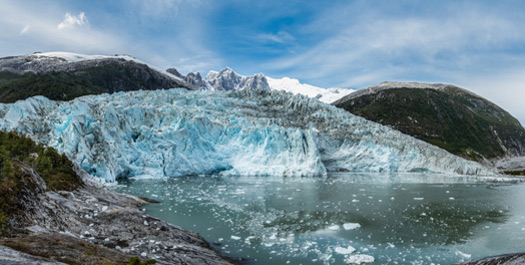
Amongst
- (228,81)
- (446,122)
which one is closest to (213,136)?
(446,122)

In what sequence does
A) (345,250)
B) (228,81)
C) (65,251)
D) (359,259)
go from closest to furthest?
(65,251) < (359,259) < (345,250) < (228,81)

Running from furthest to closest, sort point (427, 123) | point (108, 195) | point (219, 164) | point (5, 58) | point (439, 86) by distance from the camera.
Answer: point (439, 86) < point (5, 58) < point (427, 123) < point (219, 164) < point (108, 195)

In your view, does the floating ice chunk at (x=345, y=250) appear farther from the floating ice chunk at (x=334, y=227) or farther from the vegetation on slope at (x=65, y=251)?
the vegetation on slope at (x=65, y=251)

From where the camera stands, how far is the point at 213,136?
2342cm

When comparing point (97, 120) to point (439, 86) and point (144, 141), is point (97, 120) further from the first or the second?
point (439, 86)

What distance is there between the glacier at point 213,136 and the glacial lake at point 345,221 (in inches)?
185

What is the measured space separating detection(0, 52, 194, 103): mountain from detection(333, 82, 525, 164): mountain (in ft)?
195

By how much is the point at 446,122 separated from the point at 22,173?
8381 cm

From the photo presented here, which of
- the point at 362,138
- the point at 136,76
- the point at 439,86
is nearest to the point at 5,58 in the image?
the point at 136,76

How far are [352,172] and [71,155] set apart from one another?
65.3 ft

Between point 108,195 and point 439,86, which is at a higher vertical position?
point 439,86

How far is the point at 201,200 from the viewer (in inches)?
503

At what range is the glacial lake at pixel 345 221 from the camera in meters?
7.01

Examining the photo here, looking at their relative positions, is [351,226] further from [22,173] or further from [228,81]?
[228,81]
